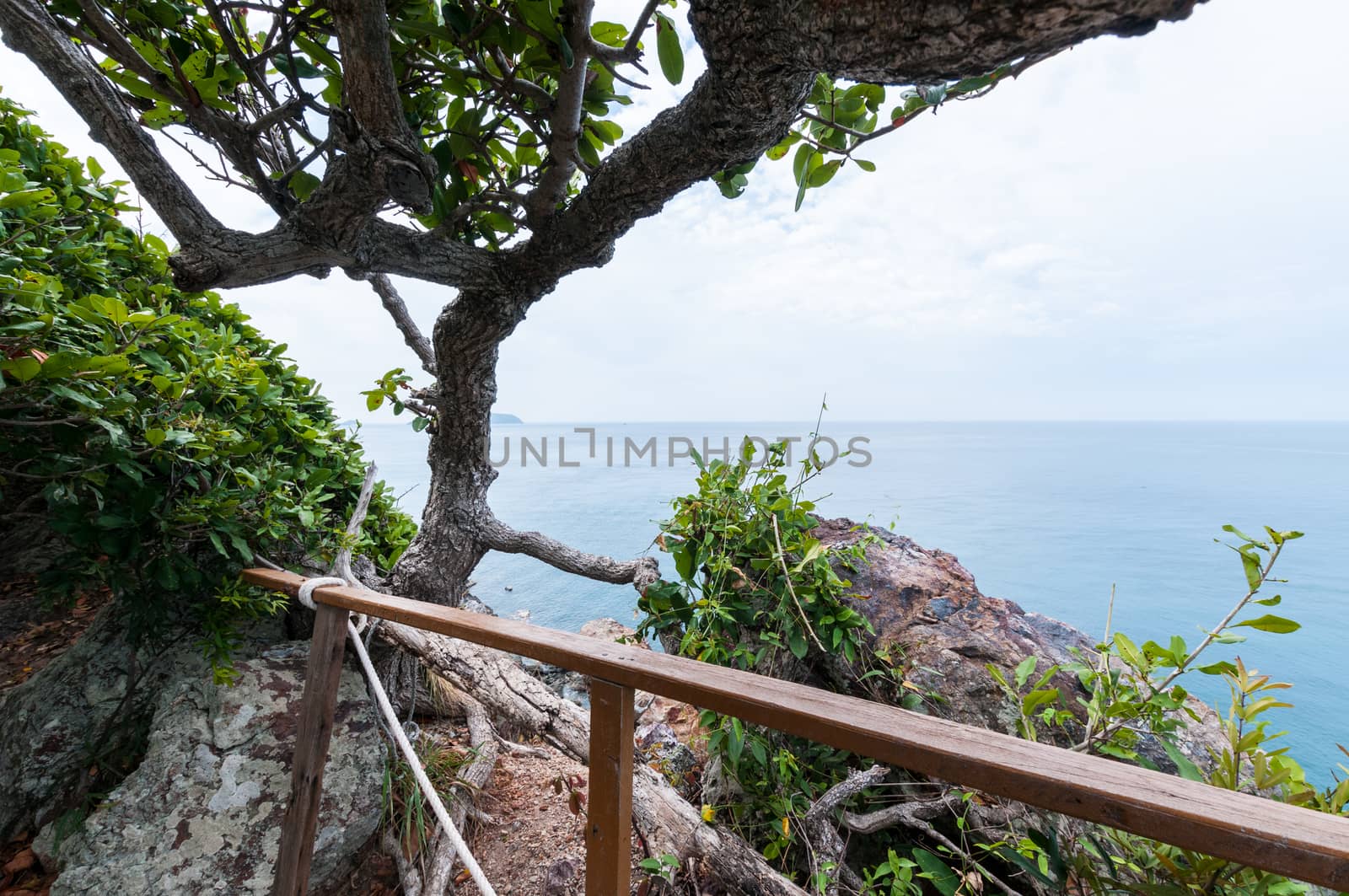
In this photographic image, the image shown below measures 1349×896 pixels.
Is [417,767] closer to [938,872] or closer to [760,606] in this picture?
[760,606]

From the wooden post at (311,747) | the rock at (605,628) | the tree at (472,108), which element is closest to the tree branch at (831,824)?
the wooden post at (311,747)

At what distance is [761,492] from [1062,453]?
3.23 m

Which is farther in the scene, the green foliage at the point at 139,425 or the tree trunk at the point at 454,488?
the tree trunk at the point at 454,488

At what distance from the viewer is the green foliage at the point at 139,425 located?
0.97 m

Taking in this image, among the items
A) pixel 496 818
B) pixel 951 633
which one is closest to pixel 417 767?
pixel 496 818

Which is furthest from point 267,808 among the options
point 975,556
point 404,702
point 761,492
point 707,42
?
point 975,556

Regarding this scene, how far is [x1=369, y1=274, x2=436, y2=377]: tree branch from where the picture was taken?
80.9 inches

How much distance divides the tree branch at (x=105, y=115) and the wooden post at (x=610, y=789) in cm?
112

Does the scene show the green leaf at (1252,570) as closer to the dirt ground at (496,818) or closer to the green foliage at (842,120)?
the green foliage at (842,120)

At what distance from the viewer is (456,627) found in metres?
0.89

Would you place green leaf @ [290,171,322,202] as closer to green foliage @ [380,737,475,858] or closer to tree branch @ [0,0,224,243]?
tree branch @ [0,0,224,243]

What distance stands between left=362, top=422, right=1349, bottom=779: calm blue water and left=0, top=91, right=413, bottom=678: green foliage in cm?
68

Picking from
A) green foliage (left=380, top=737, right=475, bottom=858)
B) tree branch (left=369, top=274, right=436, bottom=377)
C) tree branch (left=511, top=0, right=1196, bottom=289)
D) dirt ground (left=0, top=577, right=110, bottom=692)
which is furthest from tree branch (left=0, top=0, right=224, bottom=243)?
dirt ground (left=0, top=577, right=110, bottom=692)

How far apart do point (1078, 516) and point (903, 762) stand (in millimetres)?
2660
